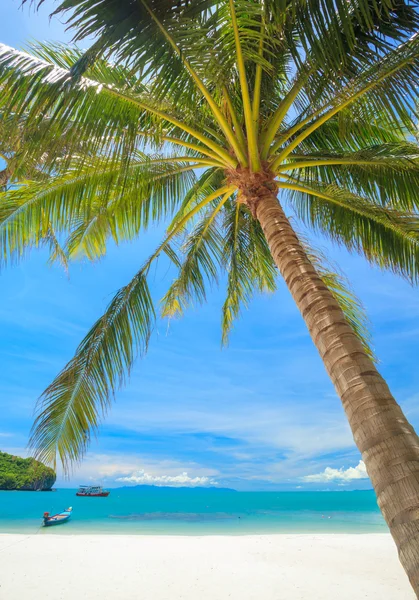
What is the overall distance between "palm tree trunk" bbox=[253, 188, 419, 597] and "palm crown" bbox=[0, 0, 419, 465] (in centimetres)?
158

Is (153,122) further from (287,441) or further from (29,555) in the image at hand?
(287,441)

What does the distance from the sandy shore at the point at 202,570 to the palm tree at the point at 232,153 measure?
5.95 m

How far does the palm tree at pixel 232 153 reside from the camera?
9.11 feet

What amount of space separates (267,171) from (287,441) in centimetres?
8487

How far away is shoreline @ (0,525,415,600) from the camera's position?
8.53 meters

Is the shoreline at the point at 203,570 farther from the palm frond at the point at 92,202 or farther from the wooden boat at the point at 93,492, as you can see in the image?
the wooden boat at the point at 93,492

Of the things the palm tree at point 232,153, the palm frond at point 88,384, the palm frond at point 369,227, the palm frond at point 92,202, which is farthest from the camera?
the palm frond at point 369,227

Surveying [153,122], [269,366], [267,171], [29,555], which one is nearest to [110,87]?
[153,122]

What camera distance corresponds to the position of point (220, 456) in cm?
8394

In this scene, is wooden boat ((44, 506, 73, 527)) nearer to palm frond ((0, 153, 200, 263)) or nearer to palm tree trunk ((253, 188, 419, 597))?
palm frond ((0, 153, 200, 263))

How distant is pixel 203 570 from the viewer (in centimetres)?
1044

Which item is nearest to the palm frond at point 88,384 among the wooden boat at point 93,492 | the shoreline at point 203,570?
the shoreline at point 203,570

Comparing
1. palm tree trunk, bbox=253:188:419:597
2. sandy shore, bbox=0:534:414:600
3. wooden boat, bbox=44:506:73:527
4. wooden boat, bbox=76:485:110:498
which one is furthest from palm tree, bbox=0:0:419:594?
wooden boat, bbox=76:485:110:498

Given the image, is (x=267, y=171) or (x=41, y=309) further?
(x=41, y=309)
